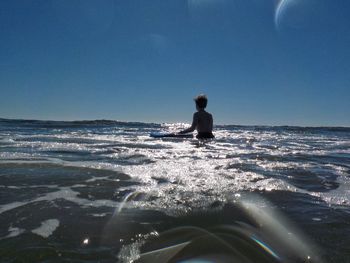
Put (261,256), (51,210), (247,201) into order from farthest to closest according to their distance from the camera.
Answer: (247,201)
(51,210)
(261,256)

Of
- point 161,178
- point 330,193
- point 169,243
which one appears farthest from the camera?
point 161,178

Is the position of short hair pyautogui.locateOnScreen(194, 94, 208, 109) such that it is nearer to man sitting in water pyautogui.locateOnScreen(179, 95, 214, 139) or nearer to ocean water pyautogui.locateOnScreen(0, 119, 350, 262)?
man sitting in water pyautogui.locateOnScreen(179, 95, 214, 139)

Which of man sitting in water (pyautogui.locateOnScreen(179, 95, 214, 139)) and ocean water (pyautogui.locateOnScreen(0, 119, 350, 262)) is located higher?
man sitting in water (pyautogui.locateOnScreen(179, 95, 214, 139))

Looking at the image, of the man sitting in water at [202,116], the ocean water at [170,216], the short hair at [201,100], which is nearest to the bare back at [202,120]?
the man sitting in water at [202,116]

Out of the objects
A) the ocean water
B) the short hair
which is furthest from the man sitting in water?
the ocean water

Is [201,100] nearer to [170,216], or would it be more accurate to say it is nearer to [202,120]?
[202,120]

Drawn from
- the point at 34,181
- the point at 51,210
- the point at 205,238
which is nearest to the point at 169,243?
the point at 205,238

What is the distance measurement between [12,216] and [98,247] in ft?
2.93

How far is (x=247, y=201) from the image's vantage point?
9.16 ft

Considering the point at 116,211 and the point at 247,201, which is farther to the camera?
the point at 247,201

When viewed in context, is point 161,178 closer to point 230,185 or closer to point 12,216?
point 230,185

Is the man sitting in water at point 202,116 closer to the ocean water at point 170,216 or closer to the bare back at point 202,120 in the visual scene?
the bare back at point 202,120

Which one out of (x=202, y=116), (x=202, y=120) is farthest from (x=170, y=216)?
(x=202, y=120)

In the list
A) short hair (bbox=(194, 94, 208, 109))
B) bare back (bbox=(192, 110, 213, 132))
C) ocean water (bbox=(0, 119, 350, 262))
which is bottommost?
ocean water (bbox=(0, 119, 350, 262))
